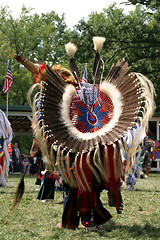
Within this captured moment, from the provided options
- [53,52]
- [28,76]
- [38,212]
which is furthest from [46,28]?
[38,212]

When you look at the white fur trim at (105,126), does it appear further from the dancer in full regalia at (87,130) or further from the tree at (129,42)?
the tree at (129,42)

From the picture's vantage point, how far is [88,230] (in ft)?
14.6

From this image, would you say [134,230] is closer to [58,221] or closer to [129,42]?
[58,221]

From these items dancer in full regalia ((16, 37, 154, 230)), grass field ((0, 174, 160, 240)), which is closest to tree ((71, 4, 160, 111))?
grass field ((0, 174, 160, 240))

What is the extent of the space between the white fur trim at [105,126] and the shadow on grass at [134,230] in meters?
1.10

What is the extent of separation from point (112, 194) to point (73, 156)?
0.59 meters

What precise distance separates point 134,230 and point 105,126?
1.27 meters

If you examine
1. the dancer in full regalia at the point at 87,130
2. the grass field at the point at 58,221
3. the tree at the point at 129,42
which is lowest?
the grass field at the point at 58,221

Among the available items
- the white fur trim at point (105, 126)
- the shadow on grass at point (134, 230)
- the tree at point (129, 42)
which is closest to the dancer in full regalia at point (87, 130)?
the white fur trim at point (105, 126)

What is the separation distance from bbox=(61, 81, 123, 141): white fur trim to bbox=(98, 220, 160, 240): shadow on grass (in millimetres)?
1103

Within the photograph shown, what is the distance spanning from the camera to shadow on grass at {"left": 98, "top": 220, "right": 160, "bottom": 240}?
4.27 metres

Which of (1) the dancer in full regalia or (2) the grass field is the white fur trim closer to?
(1) the dancer in full regalia

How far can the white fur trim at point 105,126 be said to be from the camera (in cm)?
418

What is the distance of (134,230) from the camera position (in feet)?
14.8
